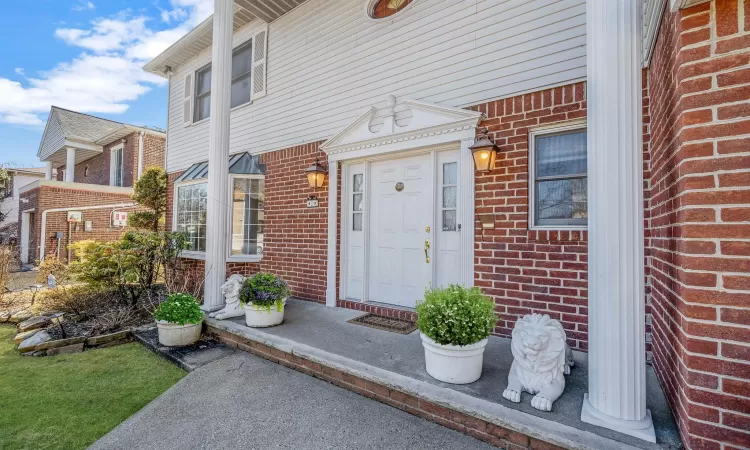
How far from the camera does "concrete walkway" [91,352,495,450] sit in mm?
2213

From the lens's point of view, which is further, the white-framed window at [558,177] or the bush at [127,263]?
the bush at [127,263]

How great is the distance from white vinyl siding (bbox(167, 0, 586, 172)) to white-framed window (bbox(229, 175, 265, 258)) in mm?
690

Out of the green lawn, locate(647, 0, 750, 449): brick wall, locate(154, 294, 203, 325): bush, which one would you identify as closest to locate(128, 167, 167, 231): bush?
the green lawn

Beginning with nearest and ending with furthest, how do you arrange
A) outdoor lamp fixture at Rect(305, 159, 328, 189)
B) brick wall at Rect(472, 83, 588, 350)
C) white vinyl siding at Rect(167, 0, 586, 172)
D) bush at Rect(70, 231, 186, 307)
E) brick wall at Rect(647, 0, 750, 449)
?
brick wall at Rect(647, 0, 750, 449) < brick wall at Rect(472, 83, 588, 350) < white vinyl siding at Rect(167, 0, 586, 172) < outdoor lamp fixture at Rect(305, 159, 328, 189) < bush at Rect(70, 231, 186, 307)

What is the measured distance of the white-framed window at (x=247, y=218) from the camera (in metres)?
6.21

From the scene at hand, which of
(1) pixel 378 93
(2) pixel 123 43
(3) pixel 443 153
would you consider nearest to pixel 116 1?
(2) pixel 123 43

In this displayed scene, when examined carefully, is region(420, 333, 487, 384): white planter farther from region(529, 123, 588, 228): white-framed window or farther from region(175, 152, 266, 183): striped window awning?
region(175, 152, 266, 183): striped window awning

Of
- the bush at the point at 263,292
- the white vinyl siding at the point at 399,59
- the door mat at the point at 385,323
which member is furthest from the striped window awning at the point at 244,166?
the door mat at the point at 385,323

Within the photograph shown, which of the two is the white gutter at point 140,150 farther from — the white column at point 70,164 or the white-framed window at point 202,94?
the white-framed window at point 202,94

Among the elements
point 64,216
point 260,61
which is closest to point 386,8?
point 260,61

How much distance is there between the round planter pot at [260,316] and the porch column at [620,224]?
3.18 metres

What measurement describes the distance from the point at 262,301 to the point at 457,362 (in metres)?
2.40

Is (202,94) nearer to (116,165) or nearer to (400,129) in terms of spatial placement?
(400,129)

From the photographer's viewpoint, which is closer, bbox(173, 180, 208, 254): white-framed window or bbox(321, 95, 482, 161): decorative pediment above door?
bbox(321, 95, 482, 161): decorative pediment above door
